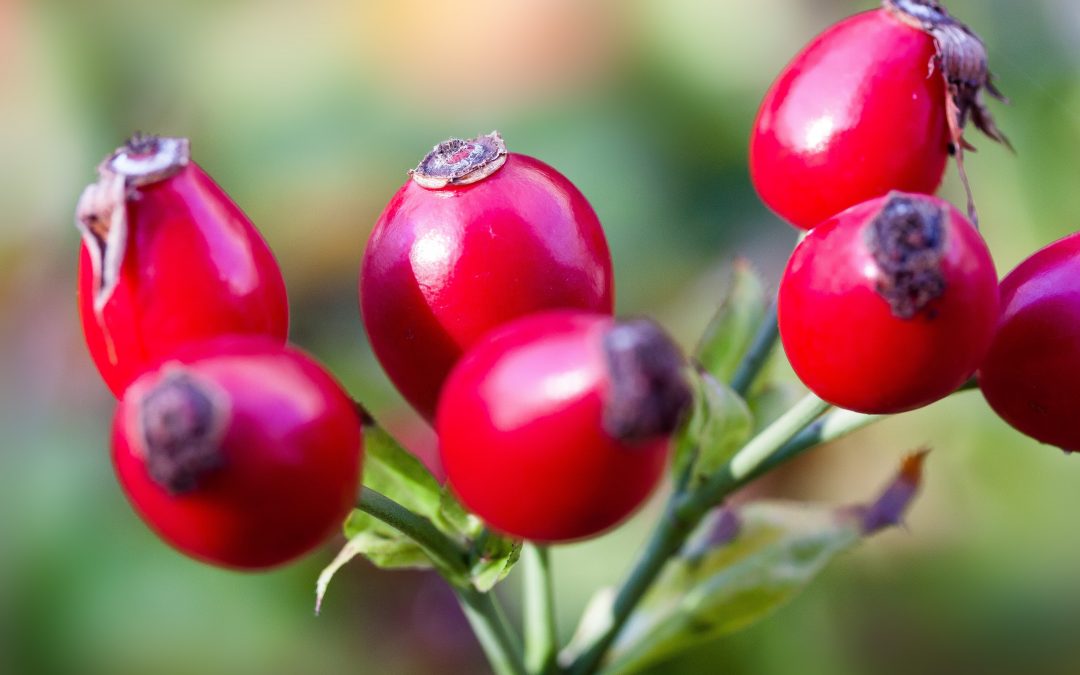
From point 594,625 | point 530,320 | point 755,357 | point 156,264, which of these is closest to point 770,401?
point 755,357

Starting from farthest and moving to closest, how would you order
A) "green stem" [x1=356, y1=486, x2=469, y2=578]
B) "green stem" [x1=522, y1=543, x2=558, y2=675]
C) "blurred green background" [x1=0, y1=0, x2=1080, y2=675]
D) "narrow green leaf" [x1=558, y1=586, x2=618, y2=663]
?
"blurred green background" [x1=0, y1=0, x2=1080, y2=675]
"narrow green leaf" [x1=558, y1=586, x2=618, y2=663]
"green stem" [x1=522, y1=543, x2=558, y2=675]
"green stem" [x1=356, y1=486, x2=469, y2=578]

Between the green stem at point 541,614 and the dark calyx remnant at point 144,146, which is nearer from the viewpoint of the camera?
the dark calyx remnant at point 144,146

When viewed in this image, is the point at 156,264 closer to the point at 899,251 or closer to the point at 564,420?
the point at 564,420

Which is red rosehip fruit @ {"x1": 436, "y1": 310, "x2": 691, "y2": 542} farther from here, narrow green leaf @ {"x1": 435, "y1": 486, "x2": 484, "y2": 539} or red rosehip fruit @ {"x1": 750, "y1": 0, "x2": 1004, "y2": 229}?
red rosehip fruit @ {"x1": 750, "y1": 0, "x2": 1004, "y2": 229}

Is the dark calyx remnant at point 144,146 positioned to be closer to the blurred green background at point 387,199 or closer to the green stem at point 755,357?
the green stem at point 755,357

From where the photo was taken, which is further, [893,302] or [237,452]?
[893,302]

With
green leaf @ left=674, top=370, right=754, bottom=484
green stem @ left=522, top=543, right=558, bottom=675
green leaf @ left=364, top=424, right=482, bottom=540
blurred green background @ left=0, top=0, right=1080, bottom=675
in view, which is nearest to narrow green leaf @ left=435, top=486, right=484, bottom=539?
green leaf @ left=364, top=424, right=482, bottom=540

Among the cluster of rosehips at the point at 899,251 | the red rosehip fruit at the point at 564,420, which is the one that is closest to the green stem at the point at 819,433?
the cluster of rosehips at the point at 899,251
